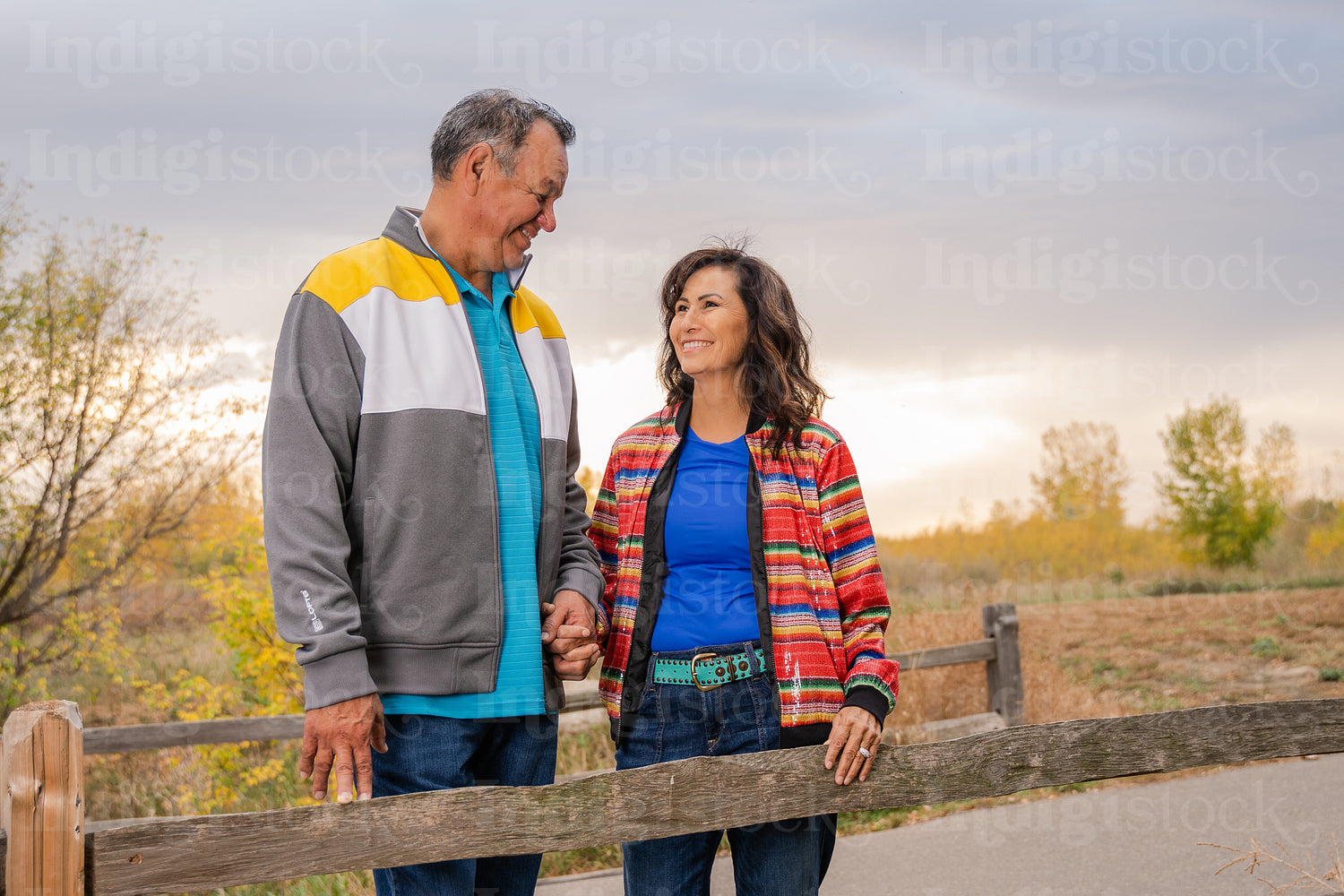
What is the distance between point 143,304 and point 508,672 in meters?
8.91

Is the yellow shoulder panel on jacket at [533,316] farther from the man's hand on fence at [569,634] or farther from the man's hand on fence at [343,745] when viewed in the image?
the man's hand on fence at [343,745]

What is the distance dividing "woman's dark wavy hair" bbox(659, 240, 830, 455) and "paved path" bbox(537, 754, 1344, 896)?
304cm

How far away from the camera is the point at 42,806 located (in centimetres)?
197

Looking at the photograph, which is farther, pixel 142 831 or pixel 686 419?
pixel 686 419

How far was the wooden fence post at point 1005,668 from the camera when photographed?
8.05m

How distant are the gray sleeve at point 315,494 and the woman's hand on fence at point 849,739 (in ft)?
3.48

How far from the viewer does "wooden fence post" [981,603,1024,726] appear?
26.4 feet

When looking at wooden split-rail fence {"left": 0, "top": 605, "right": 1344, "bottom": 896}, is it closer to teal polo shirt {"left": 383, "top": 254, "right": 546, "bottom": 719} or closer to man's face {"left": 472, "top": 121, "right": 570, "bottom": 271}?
teal polo shirt {"left": 383, "top": 254, "right": 546, "bottom": 719}

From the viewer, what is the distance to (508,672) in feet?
7.43

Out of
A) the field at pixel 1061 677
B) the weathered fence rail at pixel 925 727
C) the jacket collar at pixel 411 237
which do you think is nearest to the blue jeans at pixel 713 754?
the jacket collar at pixel 411 237

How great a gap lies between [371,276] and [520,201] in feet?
1.29

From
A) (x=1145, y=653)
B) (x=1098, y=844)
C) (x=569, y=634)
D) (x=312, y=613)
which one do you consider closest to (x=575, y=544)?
(x=569, y=634)

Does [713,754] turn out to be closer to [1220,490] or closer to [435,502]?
[435,502]

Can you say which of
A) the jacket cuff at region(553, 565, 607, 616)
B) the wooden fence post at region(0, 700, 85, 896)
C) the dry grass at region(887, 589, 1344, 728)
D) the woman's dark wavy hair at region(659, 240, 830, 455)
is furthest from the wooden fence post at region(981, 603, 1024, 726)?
the wooden fence post at region(0, 700, 85, 896)
